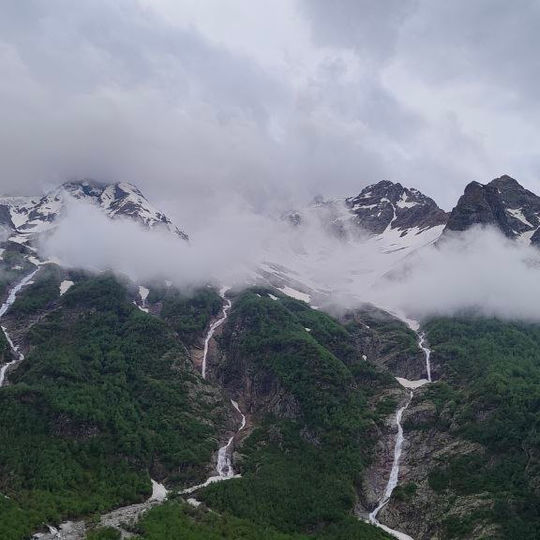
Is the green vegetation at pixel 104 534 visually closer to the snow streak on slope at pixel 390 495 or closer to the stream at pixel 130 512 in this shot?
the stream at pixel 130 512

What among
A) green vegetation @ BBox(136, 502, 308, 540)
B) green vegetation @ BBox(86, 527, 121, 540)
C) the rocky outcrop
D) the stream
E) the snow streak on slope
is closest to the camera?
green vegetation @ BBox(86, 527, 121, 540)

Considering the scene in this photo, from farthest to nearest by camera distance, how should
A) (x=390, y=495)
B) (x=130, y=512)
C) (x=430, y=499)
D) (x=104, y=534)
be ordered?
(x=390, y=495) < (x=430, y=499) < (x=130, y=512) < (x=104, y=534)

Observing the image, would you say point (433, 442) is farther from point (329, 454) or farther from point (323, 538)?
point (323, 538)

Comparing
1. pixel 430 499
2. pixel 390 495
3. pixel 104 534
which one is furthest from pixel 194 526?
pixel 430 499

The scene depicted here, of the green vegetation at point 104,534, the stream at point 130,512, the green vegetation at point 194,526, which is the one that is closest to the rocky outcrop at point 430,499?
the green vegetation at point 194,526

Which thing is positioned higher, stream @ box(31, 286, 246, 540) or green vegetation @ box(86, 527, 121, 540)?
stream @ box(31, 286, 246, 540)

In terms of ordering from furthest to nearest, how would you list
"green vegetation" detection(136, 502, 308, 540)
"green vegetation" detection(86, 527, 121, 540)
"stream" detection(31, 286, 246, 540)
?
"green vegetation" detection(136, 502, 308, 540) → "stream" detection(31, 286, 246, 540) → "green vegetation" detection(86, 527, 121, 540)

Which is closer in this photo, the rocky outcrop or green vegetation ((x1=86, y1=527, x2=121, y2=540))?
green vegetation ((x1=86, y1=527, x2=121, y2=540))

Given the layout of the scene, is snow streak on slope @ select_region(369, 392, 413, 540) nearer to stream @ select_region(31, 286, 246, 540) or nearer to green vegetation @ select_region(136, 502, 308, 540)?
green vegetation @ select_region(136, 502, 308, 540)

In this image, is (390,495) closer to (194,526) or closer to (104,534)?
(194,526)

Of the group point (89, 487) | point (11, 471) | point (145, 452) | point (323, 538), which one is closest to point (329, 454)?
point (323, 538)

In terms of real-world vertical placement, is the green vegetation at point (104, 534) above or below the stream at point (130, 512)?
below

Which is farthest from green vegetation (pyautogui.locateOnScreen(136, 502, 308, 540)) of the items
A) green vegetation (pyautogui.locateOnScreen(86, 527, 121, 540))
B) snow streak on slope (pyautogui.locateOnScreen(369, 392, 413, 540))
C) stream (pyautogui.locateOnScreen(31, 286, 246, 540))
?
snow streak on slope (pyautogui.locateOnScreen(369, 392, 413, 540))
